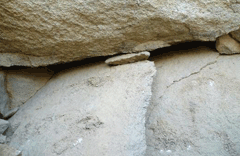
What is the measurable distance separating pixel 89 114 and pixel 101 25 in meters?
0.50

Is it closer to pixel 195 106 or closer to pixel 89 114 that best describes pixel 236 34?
pixel 195 106

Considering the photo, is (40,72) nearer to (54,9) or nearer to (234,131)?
(54,9)

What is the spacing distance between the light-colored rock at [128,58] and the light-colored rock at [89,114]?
32 millimetres

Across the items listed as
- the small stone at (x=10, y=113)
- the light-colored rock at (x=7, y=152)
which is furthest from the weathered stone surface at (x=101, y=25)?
the light-colored rock at (x=7, y=152)

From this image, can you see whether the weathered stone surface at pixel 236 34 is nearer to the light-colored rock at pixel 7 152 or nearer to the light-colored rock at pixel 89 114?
the light-colored rock at pixel 89 114

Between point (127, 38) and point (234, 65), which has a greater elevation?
point (127, 38)

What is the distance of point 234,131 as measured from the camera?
1.12m

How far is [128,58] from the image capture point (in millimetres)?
1374

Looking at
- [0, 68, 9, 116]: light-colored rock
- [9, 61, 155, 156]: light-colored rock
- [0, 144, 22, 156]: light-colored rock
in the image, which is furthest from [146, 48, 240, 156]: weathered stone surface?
[0, 68, 9, 116]: light-colored rock

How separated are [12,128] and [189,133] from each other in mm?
1001

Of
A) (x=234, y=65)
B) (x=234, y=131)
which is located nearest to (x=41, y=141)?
(x=234, y=131)

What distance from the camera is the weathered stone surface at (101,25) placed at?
1177 mm

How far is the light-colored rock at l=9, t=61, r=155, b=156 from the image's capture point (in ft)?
3.35

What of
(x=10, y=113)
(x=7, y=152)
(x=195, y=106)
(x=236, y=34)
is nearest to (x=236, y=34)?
(x=236, y=34)
